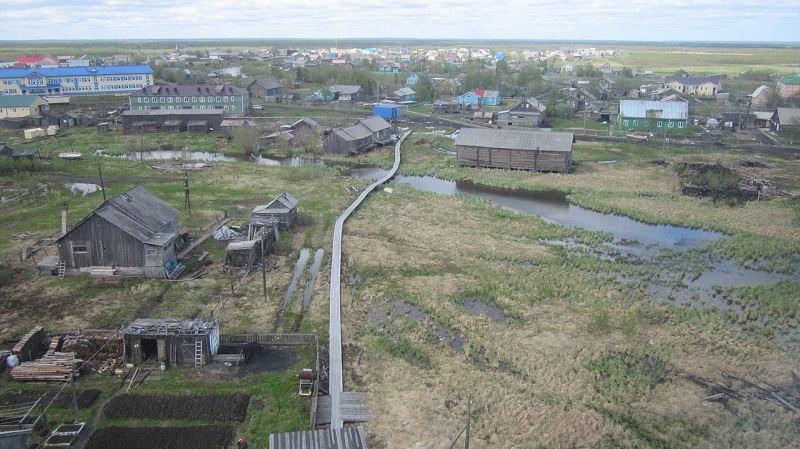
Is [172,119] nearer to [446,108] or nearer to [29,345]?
[446,108]

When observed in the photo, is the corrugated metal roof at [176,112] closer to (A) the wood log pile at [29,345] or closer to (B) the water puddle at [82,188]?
(B) the water puddle at [82,188]

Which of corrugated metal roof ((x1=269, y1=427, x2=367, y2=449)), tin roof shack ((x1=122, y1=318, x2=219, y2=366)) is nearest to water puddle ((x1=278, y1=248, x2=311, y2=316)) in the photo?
tin roof shack ((x1=122, y1=318, x2=219, y2=366))

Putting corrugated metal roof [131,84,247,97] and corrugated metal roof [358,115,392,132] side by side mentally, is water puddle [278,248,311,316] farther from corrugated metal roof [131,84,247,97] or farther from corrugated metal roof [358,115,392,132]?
corrugated metal roof [131,84,247,97]

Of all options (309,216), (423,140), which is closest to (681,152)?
(423,140)

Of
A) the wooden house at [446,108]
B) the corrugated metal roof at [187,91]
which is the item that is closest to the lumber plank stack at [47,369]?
the corrugated metal roof at [187,91]

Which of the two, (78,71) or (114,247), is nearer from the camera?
(114,247)

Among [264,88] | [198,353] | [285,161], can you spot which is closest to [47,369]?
[198,353]

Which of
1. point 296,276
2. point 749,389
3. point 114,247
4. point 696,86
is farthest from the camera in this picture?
point 696,86

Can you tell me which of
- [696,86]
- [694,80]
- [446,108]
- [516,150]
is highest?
[694,80]
